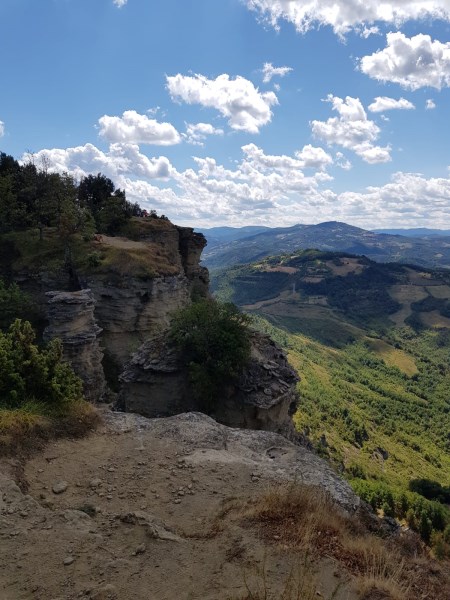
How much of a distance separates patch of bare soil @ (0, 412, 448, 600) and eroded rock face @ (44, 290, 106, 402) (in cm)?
1809

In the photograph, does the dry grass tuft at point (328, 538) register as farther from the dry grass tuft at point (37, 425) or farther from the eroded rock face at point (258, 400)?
the eroded rock face at point (258, 400)

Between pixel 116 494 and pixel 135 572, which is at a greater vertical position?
pixel 135 572

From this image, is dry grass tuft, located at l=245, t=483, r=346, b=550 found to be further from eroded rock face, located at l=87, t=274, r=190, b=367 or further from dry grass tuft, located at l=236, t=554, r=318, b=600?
eroded rock face, located at l=87, t=274, r=190, b=367

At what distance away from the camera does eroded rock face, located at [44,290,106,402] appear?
29.8 m

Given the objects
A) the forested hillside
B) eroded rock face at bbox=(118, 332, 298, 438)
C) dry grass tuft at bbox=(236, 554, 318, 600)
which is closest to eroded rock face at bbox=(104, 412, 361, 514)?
dry grass tuft at bbox=(236, 554, 318, 600)

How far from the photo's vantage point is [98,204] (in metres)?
58.7

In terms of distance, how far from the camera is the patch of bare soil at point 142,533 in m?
6.61

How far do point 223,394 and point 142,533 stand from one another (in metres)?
16.4

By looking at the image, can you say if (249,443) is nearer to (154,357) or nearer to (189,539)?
(189,539)

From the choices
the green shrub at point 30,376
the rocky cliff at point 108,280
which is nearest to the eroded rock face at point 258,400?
the green shrub at point 30,376

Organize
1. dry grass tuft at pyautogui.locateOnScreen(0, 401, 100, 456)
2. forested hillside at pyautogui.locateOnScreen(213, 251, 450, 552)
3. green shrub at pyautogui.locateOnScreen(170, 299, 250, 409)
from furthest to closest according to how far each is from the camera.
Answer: forested hillside at pyautogui.locateOnScreen(213, 251, 450, 552)
green shrub at pyautogui.locateOnScreen(170, 299, 250, 409)
dry grass tuft at pyautogui.locateOnScreen(0, 401, 100, 456)

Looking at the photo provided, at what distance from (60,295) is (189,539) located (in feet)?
84.1

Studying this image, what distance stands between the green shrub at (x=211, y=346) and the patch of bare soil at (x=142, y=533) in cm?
1084

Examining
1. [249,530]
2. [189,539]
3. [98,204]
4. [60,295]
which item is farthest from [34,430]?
[98,204]
